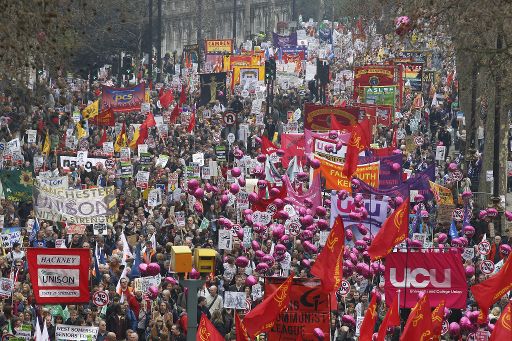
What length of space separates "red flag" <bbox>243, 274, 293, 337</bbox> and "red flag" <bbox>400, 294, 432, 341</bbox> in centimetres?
186

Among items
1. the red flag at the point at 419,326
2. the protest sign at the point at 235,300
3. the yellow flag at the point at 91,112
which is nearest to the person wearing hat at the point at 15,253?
the protest sign at the point at 235,300

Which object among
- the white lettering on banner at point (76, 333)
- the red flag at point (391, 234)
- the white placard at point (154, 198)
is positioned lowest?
the white lettering on banner at point (76, 333)

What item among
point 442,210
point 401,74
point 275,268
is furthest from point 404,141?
point 275,268

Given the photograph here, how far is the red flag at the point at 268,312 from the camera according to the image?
62.1 feet

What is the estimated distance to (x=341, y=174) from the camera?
29.2m

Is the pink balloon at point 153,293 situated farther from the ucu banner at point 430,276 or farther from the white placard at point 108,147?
the white placard at point 108,147

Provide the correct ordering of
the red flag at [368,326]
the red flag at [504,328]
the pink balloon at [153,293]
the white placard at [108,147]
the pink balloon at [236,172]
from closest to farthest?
the red flag at [504,328] < the red flag at [368,326] < the pink balloon at [153,293] < the pink balloon at [236,172] < the white placard at [108,147]

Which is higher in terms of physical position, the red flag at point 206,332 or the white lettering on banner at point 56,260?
the white lettering on banner at point 56,260

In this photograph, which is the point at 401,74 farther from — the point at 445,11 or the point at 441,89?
the point at 445,11

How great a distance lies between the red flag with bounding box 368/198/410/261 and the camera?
69.8ft

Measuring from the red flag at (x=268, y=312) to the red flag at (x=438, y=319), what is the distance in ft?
5.69

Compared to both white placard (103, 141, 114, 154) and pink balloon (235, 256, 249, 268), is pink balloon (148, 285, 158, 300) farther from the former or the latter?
white placard (103, 141, 114, 154)

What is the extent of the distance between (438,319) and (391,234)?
2628 mm

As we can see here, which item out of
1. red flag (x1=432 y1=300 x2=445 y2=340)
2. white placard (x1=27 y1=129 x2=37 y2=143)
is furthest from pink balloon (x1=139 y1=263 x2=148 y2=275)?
white placard (x1=27 y1=129 x2=37 y2=143)
